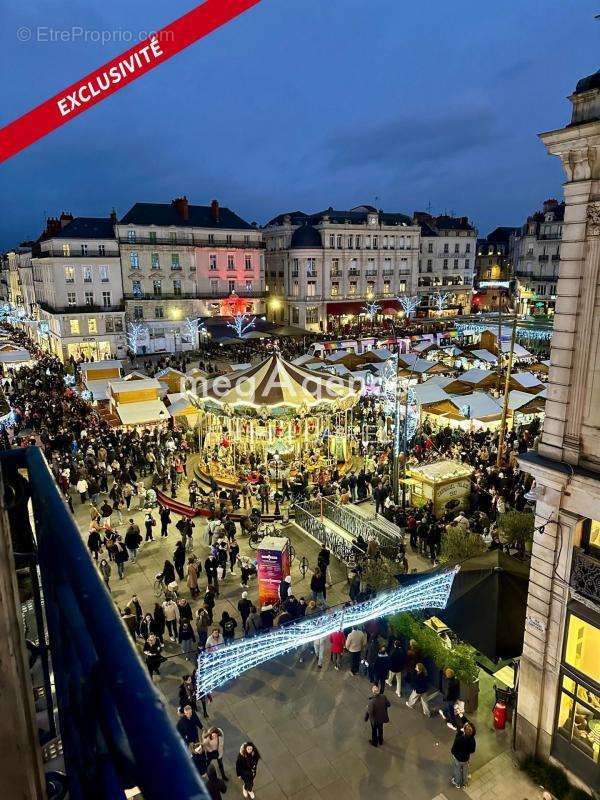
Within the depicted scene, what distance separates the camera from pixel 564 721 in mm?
8695

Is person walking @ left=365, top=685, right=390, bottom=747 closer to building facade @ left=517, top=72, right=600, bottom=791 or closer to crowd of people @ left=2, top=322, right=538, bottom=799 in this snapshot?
crowd of people @ left=2, top=322, right=538, bottom=799

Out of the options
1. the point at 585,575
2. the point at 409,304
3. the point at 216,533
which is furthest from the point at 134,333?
the point at 585,575

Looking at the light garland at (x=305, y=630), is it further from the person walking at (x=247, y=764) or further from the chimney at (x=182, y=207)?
the chimney at (x=182, y=207)

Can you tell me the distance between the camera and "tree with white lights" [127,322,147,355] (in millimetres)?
48094

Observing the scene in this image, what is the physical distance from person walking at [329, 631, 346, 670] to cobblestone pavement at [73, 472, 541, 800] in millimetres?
153

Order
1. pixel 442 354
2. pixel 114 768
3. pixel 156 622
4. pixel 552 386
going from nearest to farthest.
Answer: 1. pixel 114 768
2. pixel 552 386
3. pixel 156 622
4. pixel 442 354

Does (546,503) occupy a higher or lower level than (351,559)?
higher

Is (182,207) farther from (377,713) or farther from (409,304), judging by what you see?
(377,713)

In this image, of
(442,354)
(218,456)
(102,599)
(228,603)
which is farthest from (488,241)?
(102,599)

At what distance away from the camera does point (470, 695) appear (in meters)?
10.1

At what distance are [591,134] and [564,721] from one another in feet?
29.3

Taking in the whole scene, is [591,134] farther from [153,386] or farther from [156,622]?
[153,386]

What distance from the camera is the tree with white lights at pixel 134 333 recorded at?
4809cm

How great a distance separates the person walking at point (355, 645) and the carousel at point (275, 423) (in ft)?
28.5
